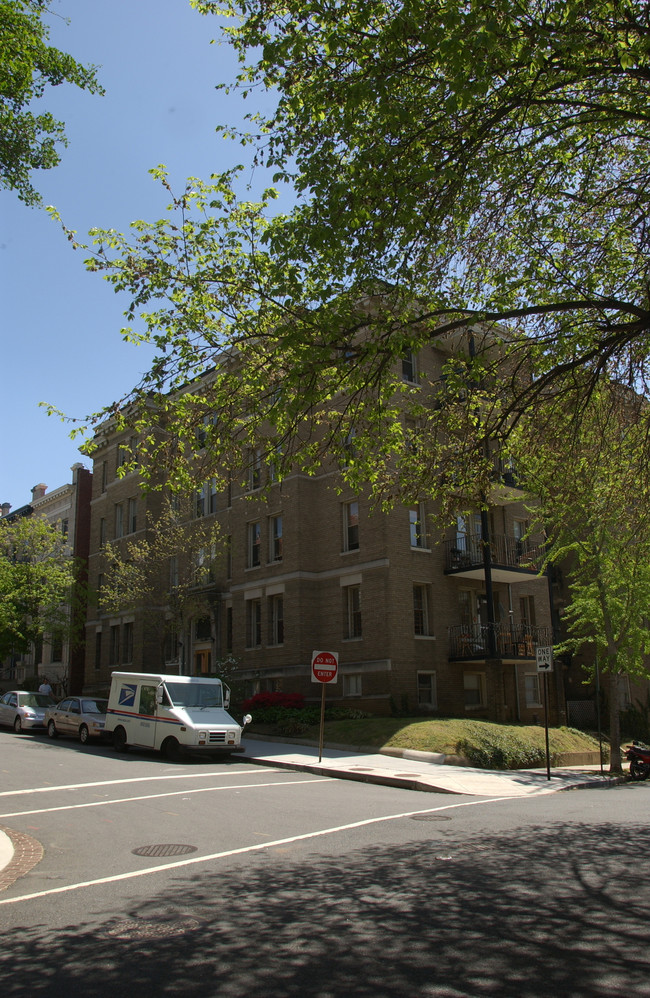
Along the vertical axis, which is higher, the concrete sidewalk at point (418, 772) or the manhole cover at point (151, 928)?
the manhole cover at point (151, 928)

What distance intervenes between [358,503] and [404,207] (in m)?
20.2

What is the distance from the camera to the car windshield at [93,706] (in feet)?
77.3

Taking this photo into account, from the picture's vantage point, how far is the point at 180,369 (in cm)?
982

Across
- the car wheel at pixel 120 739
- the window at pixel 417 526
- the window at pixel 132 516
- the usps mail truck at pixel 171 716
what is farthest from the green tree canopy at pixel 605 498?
the window at pixel 132 516

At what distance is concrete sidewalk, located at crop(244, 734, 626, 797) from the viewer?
16359 millimetres

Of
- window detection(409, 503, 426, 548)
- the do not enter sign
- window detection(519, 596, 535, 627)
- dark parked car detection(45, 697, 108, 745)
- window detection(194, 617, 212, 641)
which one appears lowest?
dark parked car detection(45, 697, 108, 745)

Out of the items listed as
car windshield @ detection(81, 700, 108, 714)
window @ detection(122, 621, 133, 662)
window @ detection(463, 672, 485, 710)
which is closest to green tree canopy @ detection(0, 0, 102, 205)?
car windshield @ detection(81, 700, 108, 714)

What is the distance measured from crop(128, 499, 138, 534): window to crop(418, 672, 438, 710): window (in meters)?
18.1

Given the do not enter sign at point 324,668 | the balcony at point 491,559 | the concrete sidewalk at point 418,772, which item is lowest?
the concrete sidewalk at point 418,772

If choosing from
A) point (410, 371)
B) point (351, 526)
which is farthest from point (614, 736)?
point (410, 371)

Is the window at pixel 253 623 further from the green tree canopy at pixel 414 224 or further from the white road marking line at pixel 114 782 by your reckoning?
the green tree canopy at pixel 414 224

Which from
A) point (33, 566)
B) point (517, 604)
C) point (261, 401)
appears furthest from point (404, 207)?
point (33, 566)

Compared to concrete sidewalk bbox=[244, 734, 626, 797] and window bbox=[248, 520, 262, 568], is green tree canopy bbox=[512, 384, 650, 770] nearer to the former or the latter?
concrete sidewalk bbox=[244, 734, 626, 797]

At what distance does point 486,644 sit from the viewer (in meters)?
27.9
